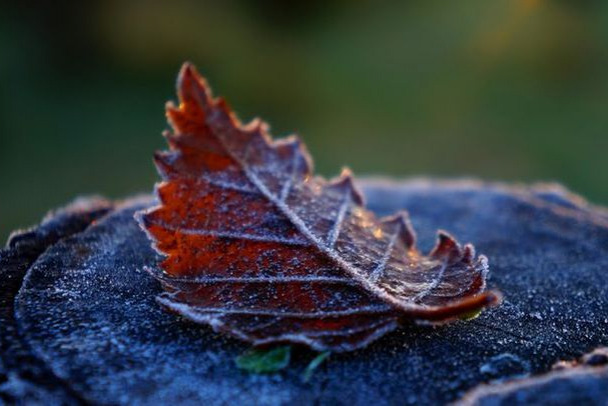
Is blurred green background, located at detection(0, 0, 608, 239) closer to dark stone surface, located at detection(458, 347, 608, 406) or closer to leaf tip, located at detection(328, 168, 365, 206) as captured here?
leaf tip, located at detection(328, 168, 365, 206)

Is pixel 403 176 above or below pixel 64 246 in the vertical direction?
above

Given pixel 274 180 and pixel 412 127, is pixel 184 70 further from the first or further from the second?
pixel 412 127

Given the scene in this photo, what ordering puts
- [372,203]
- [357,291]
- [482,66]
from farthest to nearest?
[482,66]
[372,203]
[357,291]

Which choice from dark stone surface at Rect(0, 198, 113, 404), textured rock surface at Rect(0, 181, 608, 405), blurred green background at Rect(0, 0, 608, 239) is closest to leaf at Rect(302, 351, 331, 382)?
textured rock surface at Rect(0, 181, 608, 405)

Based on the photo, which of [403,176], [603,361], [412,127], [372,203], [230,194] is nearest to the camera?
[603,361]

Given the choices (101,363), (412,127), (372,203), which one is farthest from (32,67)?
(101,363)

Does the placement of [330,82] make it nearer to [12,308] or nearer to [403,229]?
[403,229]

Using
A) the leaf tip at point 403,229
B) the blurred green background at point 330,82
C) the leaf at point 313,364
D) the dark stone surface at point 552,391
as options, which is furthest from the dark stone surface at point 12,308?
the blurred green background at point 330,82

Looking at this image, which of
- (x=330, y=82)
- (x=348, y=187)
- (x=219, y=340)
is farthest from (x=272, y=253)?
(x=330, y=82)
